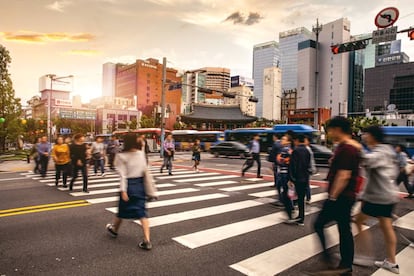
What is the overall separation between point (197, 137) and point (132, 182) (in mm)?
33193

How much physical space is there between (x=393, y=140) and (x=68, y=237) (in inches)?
896

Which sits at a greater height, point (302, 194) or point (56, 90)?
point (56, 90)

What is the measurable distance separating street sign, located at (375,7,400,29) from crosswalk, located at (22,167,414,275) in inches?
261

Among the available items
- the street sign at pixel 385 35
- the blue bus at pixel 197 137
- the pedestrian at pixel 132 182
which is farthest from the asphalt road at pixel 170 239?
the blue bus at pixel 197 137

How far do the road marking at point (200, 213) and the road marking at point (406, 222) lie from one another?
3110 millimetres

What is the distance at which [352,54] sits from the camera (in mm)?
140875

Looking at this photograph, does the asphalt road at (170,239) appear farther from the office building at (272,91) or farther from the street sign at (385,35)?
the office building at (272,91)

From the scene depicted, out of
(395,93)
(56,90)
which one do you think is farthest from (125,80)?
(395,93)

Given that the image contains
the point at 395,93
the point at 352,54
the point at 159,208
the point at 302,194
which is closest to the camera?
the point at 302,194

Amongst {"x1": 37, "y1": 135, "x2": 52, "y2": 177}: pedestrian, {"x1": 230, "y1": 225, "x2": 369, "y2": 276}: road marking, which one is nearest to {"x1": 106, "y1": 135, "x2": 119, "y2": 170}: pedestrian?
{"x1": 37, "y1": 135, "x2": 52, "y2": 177}: pedestrian

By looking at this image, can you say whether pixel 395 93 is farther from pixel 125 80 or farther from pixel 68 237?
pixel 68 237

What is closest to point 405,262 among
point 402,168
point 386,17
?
point 402,168

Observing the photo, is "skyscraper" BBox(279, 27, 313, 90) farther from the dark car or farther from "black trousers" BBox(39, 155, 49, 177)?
"black trousers" BBox(39, 155, 49, 177)

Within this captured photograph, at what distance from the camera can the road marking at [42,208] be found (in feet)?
21.5
